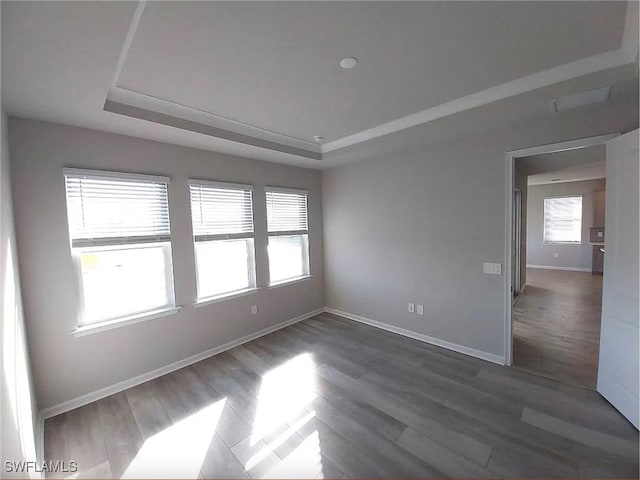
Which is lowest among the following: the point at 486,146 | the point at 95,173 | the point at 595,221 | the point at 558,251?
the point at 558,251

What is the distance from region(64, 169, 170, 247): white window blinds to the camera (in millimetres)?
2348

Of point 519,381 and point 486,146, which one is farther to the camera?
point 486,146

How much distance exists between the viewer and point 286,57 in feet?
5.82

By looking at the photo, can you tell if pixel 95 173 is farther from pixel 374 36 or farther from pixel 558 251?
pixel 558 251

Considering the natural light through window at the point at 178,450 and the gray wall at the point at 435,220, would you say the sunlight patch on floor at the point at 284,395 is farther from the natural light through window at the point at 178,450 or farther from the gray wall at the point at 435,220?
the gray wall at the point at 435,220

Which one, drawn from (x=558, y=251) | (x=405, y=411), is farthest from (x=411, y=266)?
(x=558, y=251)

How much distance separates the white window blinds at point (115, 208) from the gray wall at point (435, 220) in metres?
2.37

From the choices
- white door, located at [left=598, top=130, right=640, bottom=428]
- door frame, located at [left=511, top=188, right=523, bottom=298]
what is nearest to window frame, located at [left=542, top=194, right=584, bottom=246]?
door frame, located at [left=511, top=188, right=523, bottom=298]

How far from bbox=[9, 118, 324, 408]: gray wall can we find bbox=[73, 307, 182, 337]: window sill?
51mm

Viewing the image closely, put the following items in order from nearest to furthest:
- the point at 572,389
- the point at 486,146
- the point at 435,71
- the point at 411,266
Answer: the point at 435,71
the point at 572,389
the point at 486,146
the point at 411,266

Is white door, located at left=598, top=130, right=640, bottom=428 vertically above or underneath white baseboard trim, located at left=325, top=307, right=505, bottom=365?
above

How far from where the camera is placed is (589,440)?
1824 mm

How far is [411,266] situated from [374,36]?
2.70m

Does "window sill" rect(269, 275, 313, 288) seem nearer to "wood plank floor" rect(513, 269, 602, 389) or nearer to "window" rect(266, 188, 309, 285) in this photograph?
"window" rect(266, 188, 309, 285)
